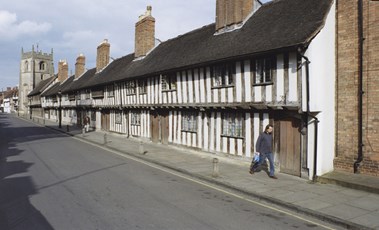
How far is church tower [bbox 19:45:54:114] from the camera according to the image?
86188 millimetres

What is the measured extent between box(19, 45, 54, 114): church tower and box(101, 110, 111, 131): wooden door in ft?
216

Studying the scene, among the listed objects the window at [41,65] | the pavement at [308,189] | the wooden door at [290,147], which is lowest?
the pavement at [308,189]

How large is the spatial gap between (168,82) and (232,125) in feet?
19.3

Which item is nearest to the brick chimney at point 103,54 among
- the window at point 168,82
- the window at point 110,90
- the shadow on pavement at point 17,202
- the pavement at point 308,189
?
the window at point 110,90

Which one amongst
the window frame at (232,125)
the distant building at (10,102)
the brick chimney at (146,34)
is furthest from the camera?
the distant building at (10,102)

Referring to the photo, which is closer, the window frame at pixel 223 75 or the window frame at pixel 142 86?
the window frame at pixel 223 75

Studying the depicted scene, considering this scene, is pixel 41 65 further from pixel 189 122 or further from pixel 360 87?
pixel 360 87

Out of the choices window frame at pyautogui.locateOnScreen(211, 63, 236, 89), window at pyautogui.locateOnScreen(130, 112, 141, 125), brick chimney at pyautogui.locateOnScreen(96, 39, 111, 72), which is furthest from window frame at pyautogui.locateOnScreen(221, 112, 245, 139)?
brick chimney at pyautogui.locateOnScreen(96, 39, 111, 72)

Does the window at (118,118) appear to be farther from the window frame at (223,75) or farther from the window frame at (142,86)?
the window frame at (223,75)

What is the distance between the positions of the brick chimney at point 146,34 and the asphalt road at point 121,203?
1420 cm

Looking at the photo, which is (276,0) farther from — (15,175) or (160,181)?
(15,175)

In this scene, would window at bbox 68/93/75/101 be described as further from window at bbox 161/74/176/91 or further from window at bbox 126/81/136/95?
window at bbox 161/74/176/91

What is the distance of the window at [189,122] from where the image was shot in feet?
53.2

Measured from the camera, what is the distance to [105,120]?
1163 inches
